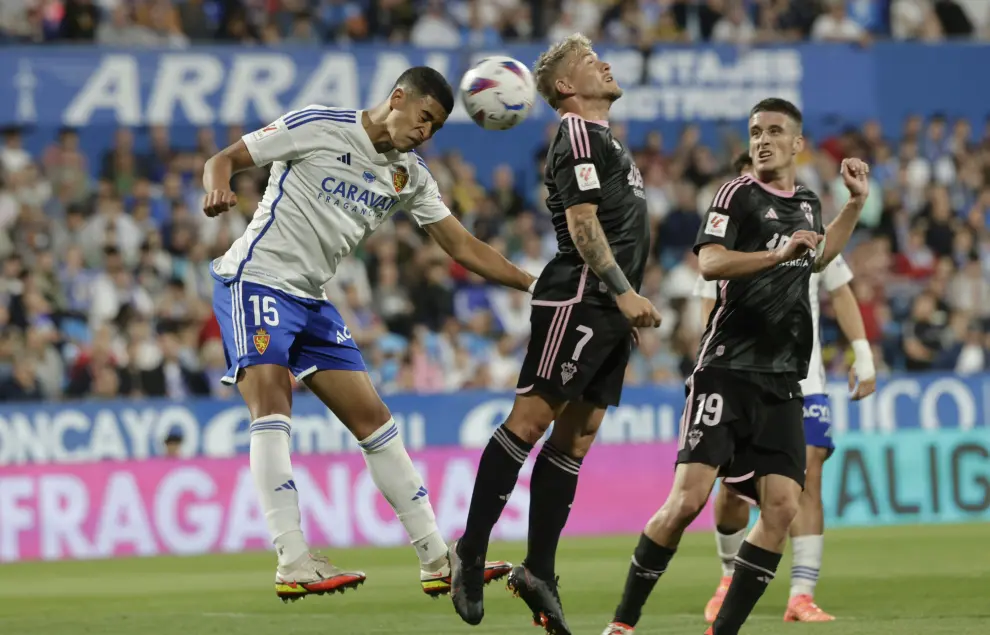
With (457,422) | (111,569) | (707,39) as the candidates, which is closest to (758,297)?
(111,569)

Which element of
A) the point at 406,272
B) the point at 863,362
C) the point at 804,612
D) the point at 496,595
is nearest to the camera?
the point at 804,612

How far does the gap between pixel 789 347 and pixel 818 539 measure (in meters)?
2.31

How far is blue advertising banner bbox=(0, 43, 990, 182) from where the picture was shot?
19438 mm

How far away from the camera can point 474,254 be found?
26.8 ft

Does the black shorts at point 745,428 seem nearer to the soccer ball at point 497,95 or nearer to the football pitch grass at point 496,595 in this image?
the football pitch grass at point 496,595

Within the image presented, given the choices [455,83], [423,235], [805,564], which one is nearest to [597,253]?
[805,564]

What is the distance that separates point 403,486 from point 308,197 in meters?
1.42

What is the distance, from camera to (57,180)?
18.9 metres

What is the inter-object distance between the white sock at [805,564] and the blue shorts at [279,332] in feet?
9.70

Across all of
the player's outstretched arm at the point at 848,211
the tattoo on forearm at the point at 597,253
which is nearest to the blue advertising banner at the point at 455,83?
the player's outstretched arm at the point at 848,211

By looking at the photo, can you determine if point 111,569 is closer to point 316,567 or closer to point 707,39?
point 316,567

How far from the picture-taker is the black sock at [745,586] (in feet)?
23.3

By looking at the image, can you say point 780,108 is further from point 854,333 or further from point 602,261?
point 854,333

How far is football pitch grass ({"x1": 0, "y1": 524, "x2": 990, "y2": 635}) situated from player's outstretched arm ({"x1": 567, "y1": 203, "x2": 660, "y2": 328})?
1.97m
